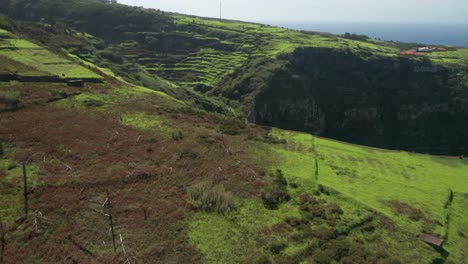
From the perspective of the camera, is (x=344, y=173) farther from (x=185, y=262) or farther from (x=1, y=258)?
(x=1, y=258)

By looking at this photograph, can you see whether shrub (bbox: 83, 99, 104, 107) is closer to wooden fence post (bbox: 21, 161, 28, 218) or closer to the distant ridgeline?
wooden fence post (bbox: 21, 161, 28, 218)

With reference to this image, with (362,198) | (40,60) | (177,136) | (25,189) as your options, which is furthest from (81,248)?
(40,60)

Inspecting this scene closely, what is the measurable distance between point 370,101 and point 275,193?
279 ft

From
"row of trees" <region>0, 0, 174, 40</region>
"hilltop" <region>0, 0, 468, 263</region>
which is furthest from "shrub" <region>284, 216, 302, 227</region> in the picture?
"row of trees" <region>0, 0, 174, 40</region>

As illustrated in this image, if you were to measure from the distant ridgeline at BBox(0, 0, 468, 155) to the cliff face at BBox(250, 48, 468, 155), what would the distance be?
0.28 m

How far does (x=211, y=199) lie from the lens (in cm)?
2816

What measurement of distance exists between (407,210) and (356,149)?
15192mm

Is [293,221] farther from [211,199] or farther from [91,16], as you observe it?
[91,16]

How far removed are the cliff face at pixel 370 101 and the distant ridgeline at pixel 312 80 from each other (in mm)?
281

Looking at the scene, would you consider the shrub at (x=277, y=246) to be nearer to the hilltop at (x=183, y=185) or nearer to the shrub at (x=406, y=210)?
the hilltop at (x=183, y=185)

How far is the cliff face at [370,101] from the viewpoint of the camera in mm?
99125

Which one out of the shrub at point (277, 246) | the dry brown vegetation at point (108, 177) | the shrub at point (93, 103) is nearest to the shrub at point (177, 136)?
the dry brown vegetation at point (108, 177)

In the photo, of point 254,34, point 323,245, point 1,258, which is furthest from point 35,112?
point 254,34

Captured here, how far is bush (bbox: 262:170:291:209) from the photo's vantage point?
29.7m
